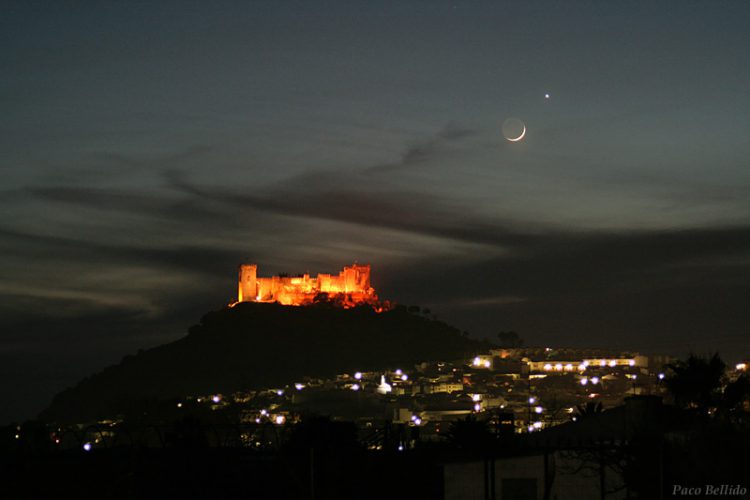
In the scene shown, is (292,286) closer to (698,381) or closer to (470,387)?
(470,387)

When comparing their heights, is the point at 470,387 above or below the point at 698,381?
above

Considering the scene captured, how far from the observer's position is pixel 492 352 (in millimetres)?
197625

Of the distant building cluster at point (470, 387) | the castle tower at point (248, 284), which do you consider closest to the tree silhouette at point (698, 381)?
the distant building cluster at point (470, 387)

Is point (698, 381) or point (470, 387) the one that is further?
point (470, 387)

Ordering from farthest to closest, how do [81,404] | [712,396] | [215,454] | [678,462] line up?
[81,404] < [712,396] < [215,454] < [678,462]

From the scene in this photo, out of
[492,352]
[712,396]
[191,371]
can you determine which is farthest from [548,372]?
[712,396]

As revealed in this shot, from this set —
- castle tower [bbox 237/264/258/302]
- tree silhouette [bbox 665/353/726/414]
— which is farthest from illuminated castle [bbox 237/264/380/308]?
tree silhouette [bbox 665/353/726/414]

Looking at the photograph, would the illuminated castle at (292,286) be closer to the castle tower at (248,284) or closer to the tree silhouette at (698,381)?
the castle tower at (248,284)

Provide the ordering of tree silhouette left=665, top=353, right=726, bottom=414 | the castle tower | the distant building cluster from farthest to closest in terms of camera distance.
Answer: the castle tower
the distant building cluster
tree silhouette left=665, top=353, right=726, bottom=414

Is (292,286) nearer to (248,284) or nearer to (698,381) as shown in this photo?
(248,284)

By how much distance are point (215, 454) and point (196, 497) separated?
122 cm

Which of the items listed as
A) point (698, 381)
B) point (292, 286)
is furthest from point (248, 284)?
point (698, 381)

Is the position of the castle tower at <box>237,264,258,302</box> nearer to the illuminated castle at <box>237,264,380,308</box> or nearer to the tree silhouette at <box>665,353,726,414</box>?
the illuminated castle at <box>237,264,380,308</box>

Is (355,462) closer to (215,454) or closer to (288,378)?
(215,454)
